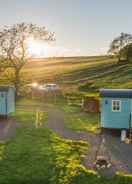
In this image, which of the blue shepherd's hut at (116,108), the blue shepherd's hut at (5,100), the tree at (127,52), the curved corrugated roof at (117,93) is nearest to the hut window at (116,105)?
the blue shepherd's hut at (116,108)

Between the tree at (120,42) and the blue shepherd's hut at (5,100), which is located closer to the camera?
the blue shepherd's hut at (5,100)

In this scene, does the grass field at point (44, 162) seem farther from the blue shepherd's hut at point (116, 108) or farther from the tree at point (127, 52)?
the tree at point (127, 52)

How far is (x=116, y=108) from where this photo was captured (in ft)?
88.1

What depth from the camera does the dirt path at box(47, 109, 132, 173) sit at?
→ 60.4 ft

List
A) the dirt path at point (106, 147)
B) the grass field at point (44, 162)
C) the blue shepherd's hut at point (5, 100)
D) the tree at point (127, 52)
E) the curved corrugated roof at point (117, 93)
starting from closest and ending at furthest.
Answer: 1. the grass field at point (44, 162)
2. the dirt path at point (106, 147)
3. the curved corrugated roof at point (117, 93)
4. the blue shepherd's hut at point (5, 100)
5. the tree at point (127, 52)

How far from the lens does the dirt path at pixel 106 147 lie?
18.4m

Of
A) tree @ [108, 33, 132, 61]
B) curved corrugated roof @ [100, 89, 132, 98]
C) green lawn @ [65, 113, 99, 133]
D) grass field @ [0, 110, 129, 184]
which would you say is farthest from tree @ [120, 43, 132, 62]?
grass field @ [0, 110, 129, 184]

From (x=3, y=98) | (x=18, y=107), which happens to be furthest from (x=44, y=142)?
(x=18, y=107)

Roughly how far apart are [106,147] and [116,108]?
5.13 metres

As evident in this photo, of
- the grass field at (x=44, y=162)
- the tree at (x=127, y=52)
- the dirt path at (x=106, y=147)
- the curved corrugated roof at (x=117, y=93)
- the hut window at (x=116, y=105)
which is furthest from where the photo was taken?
the tree at (x=127, y=52)

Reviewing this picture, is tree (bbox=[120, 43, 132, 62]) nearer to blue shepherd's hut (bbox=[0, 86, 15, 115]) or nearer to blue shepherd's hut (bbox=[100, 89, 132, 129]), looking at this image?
blue shepherd's hut (bbox=[0, 86, 15, 115])

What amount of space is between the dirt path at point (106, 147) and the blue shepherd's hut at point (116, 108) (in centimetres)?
129

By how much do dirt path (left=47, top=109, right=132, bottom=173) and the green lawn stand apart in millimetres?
685

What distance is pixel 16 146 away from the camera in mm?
20516
